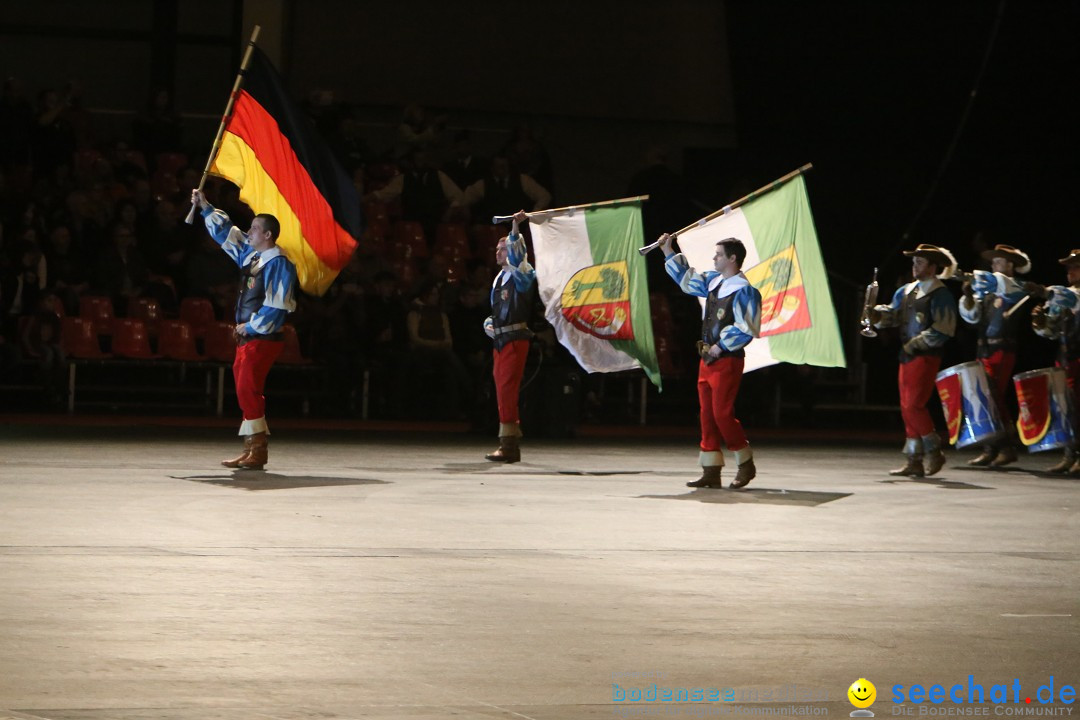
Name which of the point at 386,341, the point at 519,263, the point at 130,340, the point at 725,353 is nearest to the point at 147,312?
the point at 130,340

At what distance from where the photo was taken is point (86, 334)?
1805cm

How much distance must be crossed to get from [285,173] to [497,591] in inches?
275

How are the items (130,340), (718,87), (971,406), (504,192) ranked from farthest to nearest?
(718,87) < (504,192) < (130,340) < (971,406)

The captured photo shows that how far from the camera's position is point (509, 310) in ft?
46.7

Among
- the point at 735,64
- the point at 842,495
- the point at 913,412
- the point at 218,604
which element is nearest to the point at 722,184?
the point at 735,64

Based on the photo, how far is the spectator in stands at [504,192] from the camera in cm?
2081

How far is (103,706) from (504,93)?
20.0 meters

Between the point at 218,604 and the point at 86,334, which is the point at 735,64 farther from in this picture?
the point at 218,604

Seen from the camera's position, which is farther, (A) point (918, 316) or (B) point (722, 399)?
(A) point (918, 316)

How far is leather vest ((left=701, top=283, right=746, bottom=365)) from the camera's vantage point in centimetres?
1202

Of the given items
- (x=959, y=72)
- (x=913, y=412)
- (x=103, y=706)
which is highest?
(x=959, y=72)

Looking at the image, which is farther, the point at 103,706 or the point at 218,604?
the point at 218,604

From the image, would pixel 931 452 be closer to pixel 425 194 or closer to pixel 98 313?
pixel 425 194

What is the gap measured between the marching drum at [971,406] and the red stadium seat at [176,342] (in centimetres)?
850
